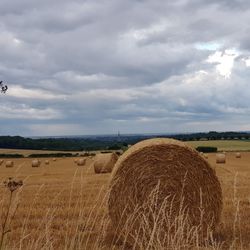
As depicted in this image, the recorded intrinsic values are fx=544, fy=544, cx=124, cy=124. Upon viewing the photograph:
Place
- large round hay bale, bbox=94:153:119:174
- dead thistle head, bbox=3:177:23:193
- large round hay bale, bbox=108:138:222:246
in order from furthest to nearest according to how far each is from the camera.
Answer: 1. large round hay bale, bbox=94:153:119:174
2. large round hay bale, bbox=108:138:222:246
3. dead thistle head, bbox=3:177:23:193

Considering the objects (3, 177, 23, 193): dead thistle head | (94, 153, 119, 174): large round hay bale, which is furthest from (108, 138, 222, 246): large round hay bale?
(94, 153, 119, 174): large round hay bale

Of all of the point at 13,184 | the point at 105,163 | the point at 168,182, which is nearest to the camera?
the point at 13,184

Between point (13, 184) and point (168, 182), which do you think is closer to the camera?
point (13, 184)

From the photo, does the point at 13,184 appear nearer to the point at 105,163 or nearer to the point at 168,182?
the point at 168,182

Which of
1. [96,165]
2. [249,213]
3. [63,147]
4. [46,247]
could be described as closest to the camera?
[46,247]

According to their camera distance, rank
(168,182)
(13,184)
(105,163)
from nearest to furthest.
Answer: (13,184) < (168,182) < (105,163)

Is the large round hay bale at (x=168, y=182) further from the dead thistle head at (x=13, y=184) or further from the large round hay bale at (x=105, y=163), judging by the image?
the large round hay bale at (x=105, y=163)

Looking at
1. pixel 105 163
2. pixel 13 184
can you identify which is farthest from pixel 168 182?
pixel 105 163

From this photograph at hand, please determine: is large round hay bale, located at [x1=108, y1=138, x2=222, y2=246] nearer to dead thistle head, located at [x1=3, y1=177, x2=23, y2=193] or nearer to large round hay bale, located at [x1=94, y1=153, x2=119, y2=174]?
dead thistle head, located at [x1=3, y1=177, x2=23, y2=193]

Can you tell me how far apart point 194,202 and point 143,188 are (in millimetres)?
993

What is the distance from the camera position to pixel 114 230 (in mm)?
9766

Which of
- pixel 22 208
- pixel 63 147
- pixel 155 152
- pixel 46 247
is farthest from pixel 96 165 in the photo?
pixel 63 147

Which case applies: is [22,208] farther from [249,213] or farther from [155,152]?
[249,213]

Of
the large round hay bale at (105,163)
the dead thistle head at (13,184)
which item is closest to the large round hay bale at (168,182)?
the dead thistle head at (13,184)
